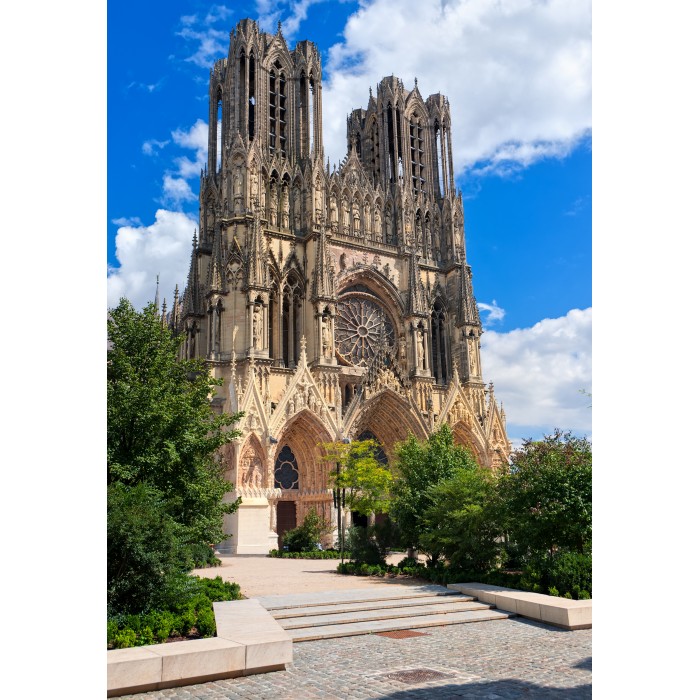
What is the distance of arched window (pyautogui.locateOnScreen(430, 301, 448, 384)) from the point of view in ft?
140

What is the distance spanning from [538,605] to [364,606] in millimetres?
3147

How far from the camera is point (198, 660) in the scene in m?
7.36

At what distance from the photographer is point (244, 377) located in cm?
3328

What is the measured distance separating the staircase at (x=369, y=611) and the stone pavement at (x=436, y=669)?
55 centimetres

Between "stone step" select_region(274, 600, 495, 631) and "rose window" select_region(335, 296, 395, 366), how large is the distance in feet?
87.5

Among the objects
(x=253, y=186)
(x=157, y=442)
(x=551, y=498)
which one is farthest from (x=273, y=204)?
(x=551, y=498)

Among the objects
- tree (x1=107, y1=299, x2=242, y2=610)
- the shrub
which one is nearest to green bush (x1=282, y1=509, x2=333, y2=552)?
the shrub

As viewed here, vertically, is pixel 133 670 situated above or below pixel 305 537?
above

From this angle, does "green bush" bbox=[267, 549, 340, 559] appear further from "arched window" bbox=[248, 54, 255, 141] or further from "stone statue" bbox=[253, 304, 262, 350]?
"arched window" bbox=[248, 54, 255, 141]

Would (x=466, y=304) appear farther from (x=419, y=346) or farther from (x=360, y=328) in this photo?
(x=360, y=328)

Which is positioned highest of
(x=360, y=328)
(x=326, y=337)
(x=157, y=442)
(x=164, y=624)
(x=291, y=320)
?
(x=291, y=320)
